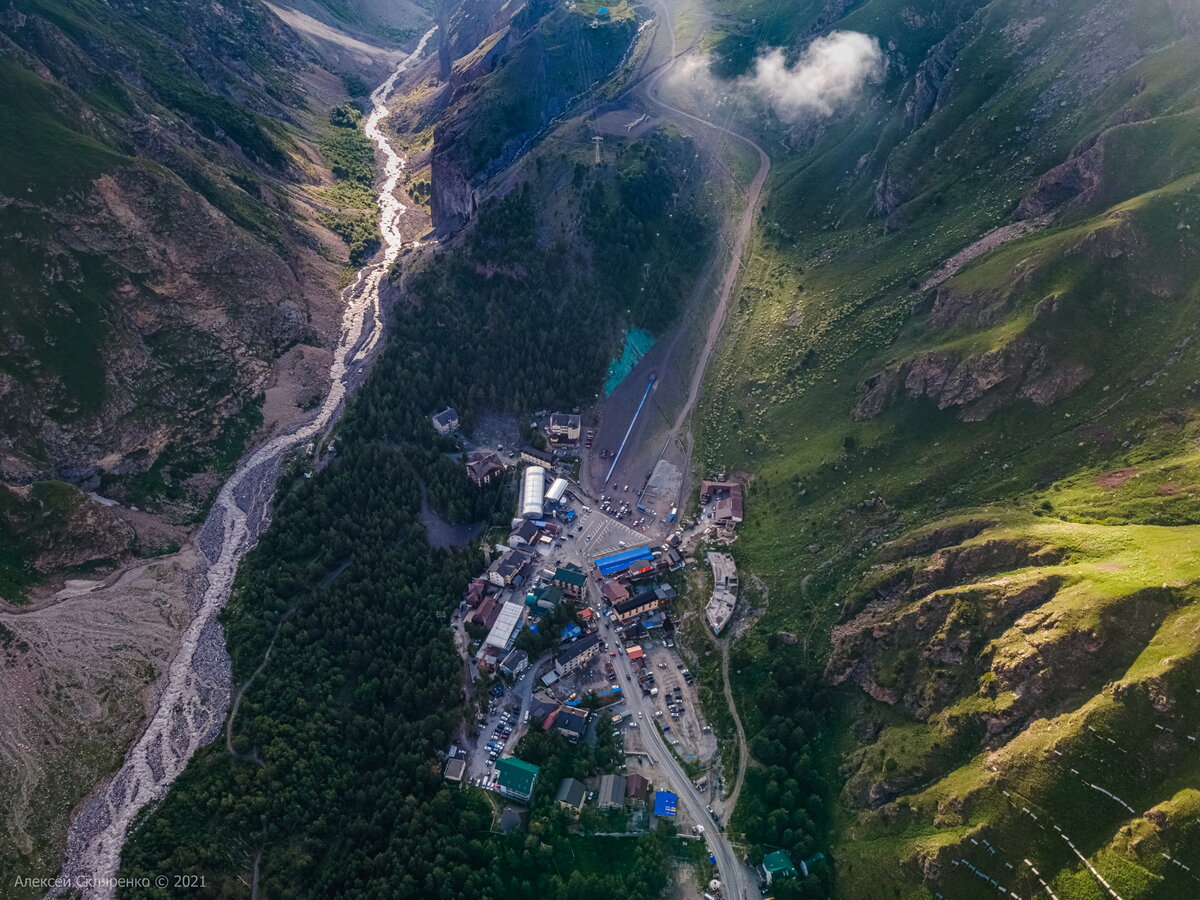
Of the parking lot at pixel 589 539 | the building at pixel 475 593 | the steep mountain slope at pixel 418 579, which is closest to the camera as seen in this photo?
the steep mountain slope at pixel 418 579

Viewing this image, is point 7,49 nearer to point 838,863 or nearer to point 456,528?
point 456,528

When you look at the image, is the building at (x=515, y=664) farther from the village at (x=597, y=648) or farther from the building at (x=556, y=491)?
the building at (x=556, y=491)

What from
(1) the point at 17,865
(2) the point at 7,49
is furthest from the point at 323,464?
(2) the point at 7,49

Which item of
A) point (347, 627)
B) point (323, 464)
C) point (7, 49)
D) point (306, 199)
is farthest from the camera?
point (306, 199)

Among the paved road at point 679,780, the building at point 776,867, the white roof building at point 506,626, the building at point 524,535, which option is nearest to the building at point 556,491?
the building at point 524,535

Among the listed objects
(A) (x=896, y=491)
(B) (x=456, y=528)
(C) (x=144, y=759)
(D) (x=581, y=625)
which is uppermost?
(A) (x=896, y=491)

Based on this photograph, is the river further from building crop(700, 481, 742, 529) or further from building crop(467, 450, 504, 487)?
building crop(700, 481, 742, 529)

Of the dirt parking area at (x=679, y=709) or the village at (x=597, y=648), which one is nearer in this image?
the village at (x=597, y=648)
